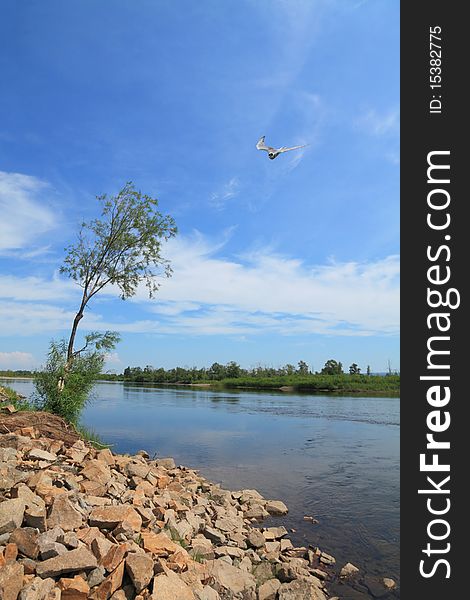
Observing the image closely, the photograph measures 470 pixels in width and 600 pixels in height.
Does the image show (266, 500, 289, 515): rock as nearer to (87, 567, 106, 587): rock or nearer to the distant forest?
(87, 567, 106, 587): rock

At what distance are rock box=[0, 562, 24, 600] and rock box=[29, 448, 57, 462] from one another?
395 centimetres

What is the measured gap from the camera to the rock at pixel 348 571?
26.2 ft

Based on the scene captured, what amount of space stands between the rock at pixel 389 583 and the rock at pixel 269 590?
6.80ft

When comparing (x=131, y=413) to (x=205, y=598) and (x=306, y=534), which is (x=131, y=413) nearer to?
(x=306, y=534)

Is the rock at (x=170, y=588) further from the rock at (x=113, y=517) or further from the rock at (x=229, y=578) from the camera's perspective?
the rock at (x=113, y=517)

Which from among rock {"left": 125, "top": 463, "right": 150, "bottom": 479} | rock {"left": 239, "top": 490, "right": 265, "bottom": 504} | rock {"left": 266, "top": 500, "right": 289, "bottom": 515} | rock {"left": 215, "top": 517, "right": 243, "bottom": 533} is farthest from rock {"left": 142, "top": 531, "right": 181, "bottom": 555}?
rock {"left": 239, "top": 490, "right": 265, "bottom": 504}

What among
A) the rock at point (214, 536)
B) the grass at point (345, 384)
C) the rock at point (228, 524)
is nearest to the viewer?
the rock at point (214, 536)

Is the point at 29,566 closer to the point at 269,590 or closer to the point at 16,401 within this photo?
the point at 269,590

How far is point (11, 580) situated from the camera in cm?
483

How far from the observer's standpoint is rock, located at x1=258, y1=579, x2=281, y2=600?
6691 millimetres

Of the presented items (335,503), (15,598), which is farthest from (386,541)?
(15,598)

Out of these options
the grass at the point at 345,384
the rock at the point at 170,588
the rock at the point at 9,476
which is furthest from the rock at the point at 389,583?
the grass at the point at 345,384

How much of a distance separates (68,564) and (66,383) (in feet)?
41.8

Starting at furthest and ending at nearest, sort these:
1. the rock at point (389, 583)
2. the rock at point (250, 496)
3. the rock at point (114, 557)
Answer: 1. the rock at point (250, 496)
2. the rock at point (389, 583)
3. the rock at point (114, 557)
